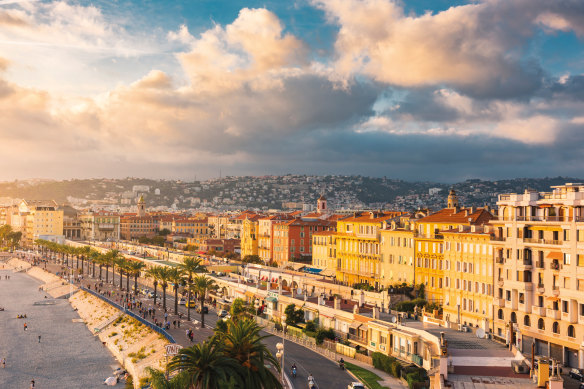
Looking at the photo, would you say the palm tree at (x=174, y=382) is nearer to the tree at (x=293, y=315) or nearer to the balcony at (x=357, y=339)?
the balcony at (x=357, y=339)

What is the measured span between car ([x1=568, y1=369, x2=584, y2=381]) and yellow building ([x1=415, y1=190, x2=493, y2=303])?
18.5 m

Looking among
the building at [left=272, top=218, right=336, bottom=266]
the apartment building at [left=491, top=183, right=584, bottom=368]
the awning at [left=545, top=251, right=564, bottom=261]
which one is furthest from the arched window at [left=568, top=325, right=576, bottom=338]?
the building at [left=272, top=218, right=336, bottom=266]

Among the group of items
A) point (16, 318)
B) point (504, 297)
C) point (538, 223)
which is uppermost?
point (538, 223)

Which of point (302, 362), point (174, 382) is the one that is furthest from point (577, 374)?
point (174, 382)

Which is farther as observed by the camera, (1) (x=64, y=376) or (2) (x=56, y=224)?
(2) (x=56, y=224)

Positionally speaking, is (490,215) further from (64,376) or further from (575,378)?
(64,376)

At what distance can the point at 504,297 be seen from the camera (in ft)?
157

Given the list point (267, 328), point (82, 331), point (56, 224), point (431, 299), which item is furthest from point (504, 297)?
point (56, 224)

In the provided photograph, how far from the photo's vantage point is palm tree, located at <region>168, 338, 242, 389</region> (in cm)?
2550

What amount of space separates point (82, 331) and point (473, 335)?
50286 millimetres

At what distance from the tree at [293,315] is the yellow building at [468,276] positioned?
43.3 feet

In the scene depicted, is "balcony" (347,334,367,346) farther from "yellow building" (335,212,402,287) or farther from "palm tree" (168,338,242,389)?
"palm tree" (168,338,242,389)

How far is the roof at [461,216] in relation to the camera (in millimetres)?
56281

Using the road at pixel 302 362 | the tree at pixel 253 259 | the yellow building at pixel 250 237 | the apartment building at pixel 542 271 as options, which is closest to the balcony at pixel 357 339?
the road at pixel 302 362
